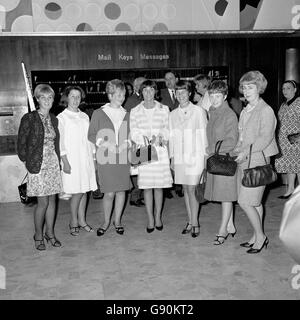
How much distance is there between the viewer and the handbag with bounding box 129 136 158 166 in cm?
429

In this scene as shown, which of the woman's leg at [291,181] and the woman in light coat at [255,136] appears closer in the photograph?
the woman in light coat at [255,136]

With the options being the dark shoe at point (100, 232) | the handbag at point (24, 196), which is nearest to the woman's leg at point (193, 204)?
the dark shoe at point (100, 232)

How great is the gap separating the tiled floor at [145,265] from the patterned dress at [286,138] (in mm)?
1117

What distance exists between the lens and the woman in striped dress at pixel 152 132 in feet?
14.2

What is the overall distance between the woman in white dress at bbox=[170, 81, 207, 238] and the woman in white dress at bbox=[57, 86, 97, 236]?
2.92ft

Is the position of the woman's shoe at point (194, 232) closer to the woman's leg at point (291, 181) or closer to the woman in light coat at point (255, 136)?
the woman in light coat at point (255, 136)

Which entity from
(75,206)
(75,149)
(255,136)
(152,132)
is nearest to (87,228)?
(75,206)

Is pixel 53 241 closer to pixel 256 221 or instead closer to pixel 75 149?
pixel 75 149

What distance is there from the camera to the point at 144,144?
14.2 ft

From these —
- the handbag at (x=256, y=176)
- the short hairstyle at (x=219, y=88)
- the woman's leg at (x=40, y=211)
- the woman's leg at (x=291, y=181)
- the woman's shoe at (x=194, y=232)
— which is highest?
the short hairstyle at (x=219, y=88)

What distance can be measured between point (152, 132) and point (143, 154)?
0.81ft

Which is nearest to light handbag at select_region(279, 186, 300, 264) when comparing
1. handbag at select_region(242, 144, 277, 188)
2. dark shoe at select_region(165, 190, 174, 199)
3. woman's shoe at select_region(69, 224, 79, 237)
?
handbag at select_region(242, 144, 277, 188)

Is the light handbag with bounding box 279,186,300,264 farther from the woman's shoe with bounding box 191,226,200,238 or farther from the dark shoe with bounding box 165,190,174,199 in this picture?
the dark shoe with bounding box 165,190,174,199
